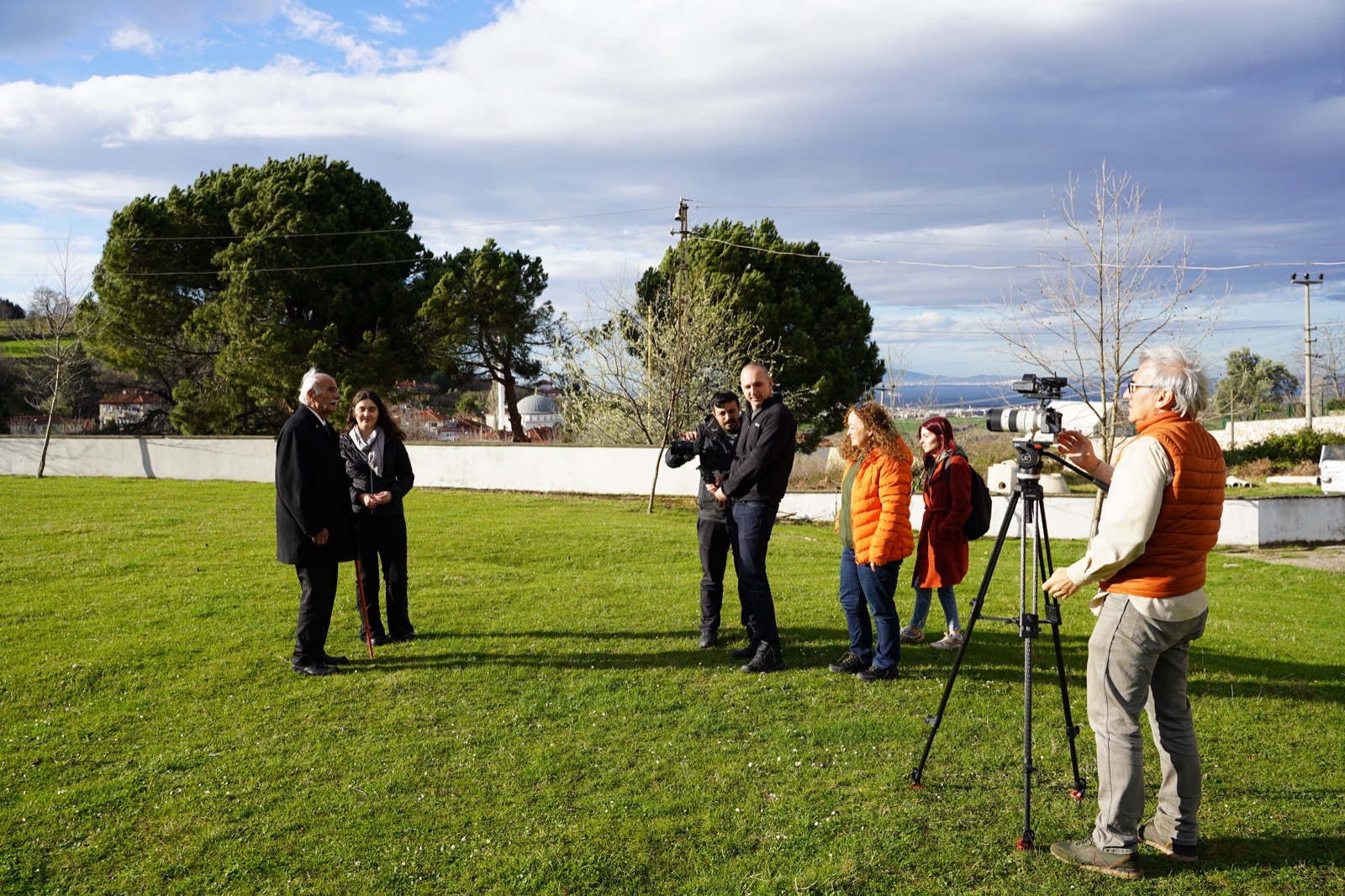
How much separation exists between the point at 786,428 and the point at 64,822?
4743 mm

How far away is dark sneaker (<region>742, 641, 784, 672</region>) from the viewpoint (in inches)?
266

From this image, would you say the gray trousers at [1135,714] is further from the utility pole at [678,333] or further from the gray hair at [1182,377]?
the utility pole at [678,333]

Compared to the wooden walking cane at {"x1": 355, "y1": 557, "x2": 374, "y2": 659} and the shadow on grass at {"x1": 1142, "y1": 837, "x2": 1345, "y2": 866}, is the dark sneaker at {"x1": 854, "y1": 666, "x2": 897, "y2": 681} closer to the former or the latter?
the shadow on grass at {"x1": 1142, "y1": 837, "x2": 1345, "y2": 866}

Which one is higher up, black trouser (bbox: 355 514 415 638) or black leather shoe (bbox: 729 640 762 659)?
black trouser (bbox: 355 514 415 638)

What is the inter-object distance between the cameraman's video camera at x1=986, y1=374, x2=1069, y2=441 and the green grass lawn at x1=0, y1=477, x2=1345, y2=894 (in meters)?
1.90

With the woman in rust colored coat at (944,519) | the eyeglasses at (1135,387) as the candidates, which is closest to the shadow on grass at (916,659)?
the woman in rust colored coat at (944,519)

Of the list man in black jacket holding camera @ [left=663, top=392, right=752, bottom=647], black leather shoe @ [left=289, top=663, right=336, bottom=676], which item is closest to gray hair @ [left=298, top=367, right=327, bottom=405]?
black leather shoe @ [left=289, top=663, right=336, bottom=676]

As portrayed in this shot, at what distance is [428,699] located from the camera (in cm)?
615

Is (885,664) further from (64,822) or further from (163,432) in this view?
(163,432)

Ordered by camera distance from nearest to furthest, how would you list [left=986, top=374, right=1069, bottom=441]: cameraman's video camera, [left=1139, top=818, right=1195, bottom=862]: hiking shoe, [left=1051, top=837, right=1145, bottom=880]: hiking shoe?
[left=1051, top=837, right=1145, bottom=880]: hiking shoe
[left=1139, top=818, right=1195, bottom=862]: hiking shoe
[left=986, top=374, right=1069, bottom=441]: cameraman's video camera

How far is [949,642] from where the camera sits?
7559 mm

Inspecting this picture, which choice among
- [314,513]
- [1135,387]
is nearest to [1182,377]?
[1135,387]

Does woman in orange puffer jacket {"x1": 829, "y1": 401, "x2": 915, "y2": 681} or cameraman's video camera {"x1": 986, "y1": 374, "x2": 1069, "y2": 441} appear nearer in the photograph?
cameraman's video camera {"x1": 986, "y1": 374, "x2": 1069, "y2": 441}

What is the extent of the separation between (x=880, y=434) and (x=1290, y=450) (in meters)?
31.3
